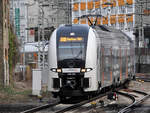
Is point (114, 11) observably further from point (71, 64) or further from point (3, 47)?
point (71, 64)

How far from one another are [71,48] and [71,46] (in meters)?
0.09

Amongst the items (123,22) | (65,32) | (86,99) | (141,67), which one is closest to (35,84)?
(86,99)

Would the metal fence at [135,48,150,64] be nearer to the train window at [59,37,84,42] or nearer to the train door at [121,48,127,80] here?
the train door at [121,48,127,80]

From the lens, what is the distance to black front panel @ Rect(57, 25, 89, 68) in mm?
17328

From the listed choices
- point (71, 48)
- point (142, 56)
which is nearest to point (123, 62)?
point (71, 48)

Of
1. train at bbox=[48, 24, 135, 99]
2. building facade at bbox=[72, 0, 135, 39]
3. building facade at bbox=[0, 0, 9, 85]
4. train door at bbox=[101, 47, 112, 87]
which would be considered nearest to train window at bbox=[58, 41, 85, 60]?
train at bbox=[48, 24, 135, 99]

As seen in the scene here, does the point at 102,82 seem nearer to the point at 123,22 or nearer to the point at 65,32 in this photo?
the point at 65,32

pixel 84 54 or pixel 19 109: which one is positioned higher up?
pixel 84 54

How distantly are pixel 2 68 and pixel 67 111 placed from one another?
38.2ft

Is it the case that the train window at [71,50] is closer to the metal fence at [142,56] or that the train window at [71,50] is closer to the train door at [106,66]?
the train door at [106,66]

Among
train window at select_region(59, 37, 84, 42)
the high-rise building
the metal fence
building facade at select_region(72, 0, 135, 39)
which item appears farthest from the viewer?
building facade at select_region(72, 0, 135, 39)

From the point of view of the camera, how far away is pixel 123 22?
2953 inches

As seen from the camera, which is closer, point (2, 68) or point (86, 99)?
point (86, 99)

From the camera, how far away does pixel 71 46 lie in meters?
17.7
